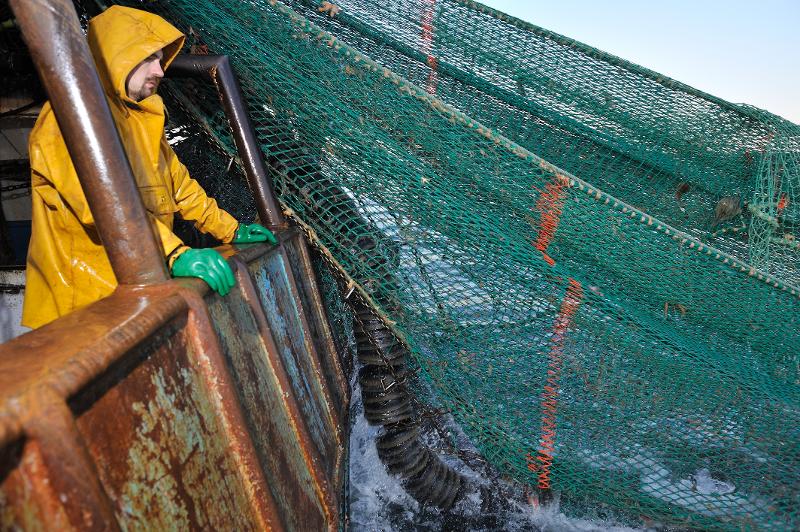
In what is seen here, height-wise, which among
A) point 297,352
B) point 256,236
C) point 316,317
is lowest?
point 316,317

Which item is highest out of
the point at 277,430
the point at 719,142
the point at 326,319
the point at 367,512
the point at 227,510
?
the point at 719,142

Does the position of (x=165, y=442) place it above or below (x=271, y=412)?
above

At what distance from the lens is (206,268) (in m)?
1.37

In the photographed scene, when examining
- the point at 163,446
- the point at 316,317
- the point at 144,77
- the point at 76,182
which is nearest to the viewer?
the point at 163,446

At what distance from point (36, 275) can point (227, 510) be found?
125 cm

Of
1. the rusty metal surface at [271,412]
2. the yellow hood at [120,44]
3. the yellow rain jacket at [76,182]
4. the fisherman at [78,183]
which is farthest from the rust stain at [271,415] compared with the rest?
the yellow hood at [120,44]

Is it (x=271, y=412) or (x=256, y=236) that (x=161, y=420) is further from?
(x=256, y=236)

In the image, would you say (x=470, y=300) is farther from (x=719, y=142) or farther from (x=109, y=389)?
(x=719, y=142)

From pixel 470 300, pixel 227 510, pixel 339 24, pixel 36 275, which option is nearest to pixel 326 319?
pixel 470 300

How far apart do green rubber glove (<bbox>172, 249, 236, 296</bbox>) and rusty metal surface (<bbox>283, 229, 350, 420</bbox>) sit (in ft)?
2.85

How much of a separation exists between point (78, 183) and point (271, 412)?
0.95 metres

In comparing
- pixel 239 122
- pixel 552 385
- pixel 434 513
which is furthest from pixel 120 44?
pixel 434 513

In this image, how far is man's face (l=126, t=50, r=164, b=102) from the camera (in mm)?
1790

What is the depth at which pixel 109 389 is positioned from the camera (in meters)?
0.85
